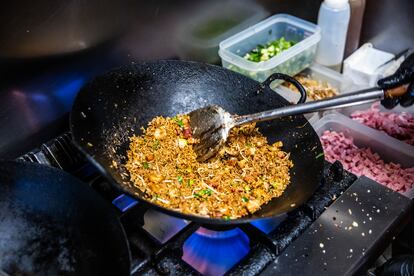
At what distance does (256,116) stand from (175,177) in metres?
0.29

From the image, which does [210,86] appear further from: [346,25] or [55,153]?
[346,25]

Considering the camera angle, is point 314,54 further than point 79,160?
Yes

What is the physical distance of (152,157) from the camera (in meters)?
1.33

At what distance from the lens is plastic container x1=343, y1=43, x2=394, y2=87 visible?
2.00m

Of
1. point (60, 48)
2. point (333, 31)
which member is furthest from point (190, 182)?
point (333, 31)

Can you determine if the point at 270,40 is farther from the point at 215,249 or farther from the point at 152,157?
the point at 215,249

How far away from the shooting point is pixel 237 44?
187 cm

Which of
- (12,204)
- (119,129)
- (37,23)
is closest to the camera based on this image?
(12,204)

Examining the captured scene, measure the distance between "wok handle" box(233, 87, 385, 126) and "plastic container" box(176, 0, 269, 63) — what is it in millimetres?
504

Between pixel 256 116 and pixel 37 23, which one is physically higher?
pixel 37 23

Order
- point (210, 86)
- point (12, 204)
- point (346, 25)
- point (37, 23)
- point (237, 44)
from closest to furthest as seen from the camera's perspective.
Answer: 1. point (12, 204)
2. point (37, 23)
3. point (210, 86)
4. point (237, 44)
5. point (346, 25)

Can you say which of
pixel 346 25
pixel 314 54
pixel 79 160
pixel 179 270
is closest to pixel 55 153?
pixel 79 160

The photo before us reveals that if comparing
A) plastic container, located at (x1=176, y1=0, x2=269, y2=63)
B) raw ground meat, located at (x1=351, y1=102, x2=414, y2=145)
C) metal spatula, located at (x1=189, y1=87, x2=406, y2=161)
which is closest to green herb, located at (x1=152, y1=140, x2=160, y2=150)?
metal spatula, located at (x1=189, y1=87, x2=406, y2=161)

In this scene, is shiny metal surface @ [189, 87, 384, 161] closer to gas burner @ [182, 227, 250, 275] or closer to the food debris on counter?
gas burner @ [182, 227, 250, 275]
